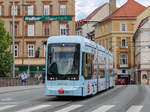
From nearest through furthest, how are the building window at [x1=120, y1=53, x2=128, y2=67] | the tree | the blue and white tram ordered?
the blue and white tram → the tree → the building window at [x1=120, y1=53, x2=128, y2=67]

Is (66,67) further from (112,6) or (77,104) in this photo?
(112,6)

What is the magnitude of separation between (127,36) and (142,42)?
12.7 meters

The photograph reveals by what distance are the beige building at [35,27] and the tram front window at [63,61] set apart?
4361 cm

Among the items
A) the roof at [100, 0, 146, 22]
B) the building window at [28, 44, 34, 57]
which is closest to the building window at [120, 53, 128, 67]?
the roof at [100, 0, 146, 22]

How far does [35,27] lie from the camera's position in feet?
215

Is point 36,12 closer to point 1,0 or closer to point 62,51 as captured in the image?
point 1,0

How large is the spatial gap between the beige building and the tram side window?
137 ft

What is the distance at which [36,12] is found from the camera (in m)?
65.7

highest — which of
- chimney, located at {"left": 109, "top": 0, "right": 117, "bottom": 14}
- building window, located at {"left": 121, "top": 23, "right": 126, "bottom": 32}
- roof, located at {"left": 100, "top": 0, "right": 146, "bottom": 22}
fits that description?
chimney, located at {"left": 109, "top": 0, "right": 117, "bottom": 14}

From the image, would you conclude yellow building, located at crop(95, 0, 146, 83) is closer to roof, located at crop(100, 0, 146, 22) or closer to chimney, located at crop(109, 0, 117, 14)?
roof, located at crop(100, 0, 146, 22)

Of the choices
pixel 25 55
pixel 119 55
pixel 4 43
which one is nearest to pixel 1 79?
pixel 4 43

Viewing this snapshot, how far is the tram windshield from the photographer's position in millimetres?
20562

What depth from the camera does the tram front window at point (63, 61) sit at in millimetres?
20562

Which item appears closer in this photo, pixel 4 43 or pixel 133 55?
pixel 4 43
